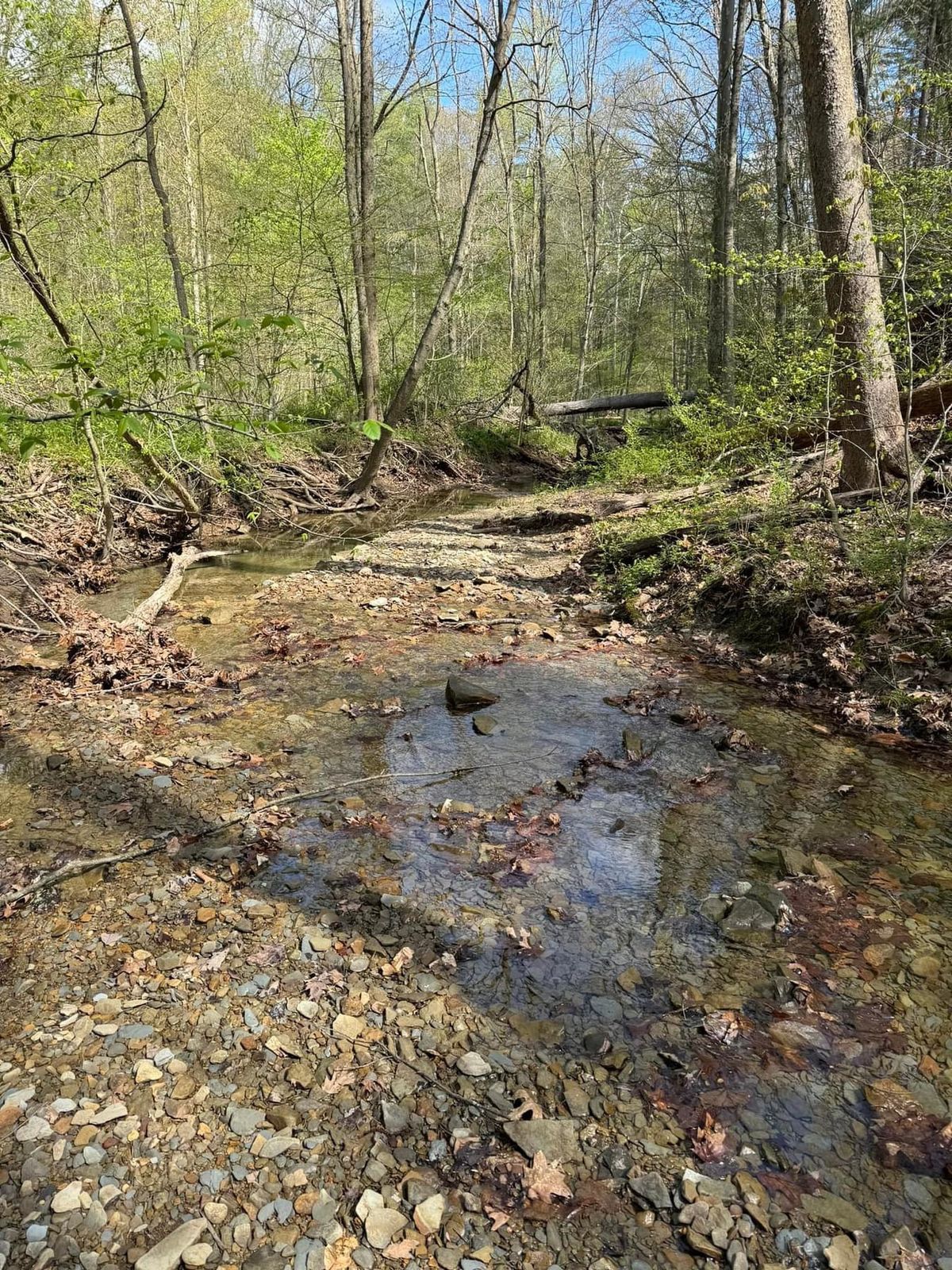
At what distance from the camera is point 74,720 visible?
5391mm

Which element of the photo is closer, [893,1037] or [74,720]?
[893,1037]

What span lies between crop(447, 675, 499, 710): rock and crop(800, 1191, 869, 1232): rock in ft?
13.2

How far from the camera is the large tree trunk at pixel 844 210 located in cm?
656

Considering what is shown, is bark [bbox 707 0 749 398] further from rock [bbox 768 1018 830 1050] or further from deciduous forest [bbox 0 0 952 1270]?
rock [bbox 768 1018 830 1050]

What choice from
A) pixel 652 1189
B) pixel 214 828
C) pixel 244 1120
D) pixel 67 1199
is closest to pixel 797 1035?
pixel 652 1189

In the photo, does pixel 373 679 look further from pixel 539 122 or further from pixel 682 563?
pixel 539 122

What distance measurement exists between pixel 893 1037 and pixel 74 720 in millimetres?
5444

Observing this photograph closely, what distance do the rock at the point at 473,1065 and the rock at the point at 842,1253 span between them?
114cm

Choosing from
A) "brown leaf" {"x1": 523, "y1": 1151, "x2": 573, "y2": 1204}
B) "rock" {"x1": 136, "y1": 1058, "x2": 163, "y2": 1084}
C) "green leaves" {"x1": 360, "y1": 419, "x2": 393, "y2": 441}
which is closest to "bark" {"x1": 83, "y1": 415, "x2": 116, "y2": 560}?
"green leaves" {"x1": 360, "y1": 419, "x2": 393, "y2": 441}

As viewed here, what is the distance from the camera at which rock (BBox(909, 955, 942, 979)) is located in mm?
3000

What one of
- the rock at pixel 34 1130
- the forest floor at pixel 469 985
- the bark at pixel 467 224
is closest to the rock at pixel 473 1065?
the forest floor at pixel 469 985

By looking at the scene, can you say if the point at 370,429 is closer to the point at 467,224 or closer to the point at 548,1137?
the point at 548,1137

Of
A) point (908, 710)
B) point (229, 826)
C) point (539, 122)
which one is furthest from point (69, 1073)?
point (539, 122)

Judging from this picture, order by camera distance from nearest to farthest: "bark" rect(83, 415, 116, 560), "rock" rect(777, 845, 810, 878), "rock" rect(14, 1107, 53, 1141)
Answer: "rock" rect(14, 1107, 53, 1141) < "rock" rect(777, 845, 810, 878) < "bark" rect(83, 415, 116, 560)
